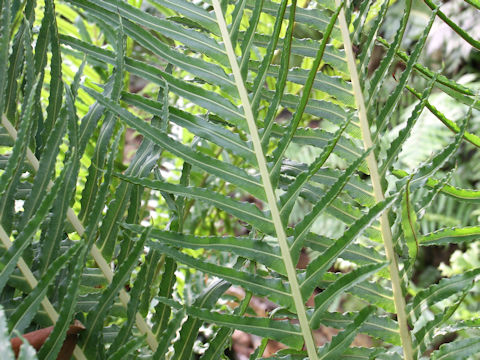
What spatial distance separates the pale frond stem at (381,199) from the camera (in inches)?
17.4

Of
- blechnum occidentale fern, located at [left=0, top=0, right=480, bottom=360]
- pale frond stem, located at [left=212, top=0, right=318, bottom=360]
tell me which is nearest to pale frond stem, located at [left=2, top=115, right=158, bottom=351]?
blechnum occidentale fern, located at [left=0, top=0, right=480, bottom=360]

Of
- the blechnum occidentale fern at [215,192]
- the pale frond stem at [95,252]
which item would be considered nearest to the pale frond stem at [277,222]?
the blechnum occidentale fern at [215,192]

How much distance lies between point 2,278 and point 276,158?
20cm

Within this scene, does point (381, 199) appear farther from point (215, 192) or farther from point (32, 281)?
point (32, 281)

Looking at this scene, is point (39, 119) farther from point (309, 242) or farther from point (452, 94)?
point (452, 94)

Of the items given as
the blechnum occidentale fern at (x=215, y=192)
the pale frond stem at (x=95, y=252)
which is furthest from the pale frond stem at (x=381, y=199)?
the pale frond stem at (x=95, y=252)

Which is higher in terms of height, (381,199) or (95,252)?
(381,199)

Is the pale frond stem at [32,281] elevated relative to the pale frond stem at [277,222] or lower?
lower

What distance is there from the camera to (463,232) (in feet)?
1.52

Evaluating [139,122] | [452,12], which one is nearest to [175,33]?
[139,122]

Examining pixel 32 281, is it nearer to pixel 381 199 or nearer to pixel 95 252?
pixel 95 252

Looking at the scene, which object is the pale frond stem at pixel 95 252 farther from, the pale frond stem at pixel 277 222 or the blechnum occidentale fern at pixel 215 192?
the pale frond stem at pixel 277 222

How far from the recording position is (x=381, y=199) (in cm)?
47

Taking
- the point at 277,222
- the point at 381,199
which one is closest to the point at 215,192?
the point at 277,222
